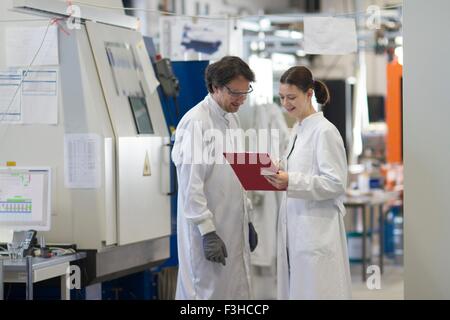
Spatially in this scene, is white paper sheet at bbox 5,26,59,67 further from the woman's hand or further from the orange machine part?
the orange machine part

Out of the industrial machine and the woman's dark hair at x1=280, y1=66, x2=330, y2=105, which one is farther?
the industrial machine

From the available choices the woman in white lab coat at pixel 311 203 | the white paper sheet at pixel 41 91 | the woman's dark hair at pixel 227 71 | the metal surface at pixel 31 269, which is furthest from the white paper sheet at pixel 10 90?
the woman in white lab coat at pixel 311 203

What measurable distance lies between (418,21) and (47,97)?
1.90 meters

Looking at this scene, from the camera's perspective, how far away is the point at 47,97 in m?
4.26

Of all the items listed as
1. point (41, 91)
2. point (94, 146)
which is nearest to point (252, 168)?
point (94, 146)

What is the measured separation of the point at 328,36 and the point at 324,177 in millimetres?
863

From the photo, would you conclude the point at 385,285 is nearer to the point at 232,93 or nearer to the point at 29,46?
the point at 232,93

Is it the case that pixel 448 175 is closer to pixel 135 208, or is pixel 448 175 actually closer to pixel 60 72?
pixel 135 208

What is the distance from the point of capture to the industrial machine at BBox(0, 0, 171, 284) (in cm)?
425

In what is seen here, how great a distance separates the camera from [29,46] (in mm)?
4234

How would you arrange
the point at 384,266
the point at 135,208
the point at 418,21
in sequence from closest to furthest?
the point at 418,21
the point at 135,208
the point at 384,266

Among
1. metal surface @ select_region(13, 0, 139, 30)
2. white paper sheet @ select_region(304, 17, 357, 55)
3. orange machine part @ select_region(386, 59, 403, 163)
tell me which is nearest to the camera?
metal surface @ select_region(13, 0, 139, 30)

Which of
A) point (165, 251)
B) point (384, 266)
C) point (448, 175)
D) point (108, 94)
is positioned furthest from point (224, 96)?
point (384, 266)

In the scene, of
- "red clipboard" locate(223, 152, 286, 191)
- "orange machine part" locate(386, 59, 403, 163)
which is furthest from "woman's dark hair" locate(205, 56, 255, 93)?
"orange machine part" locate(386, 59, 403, 163)
